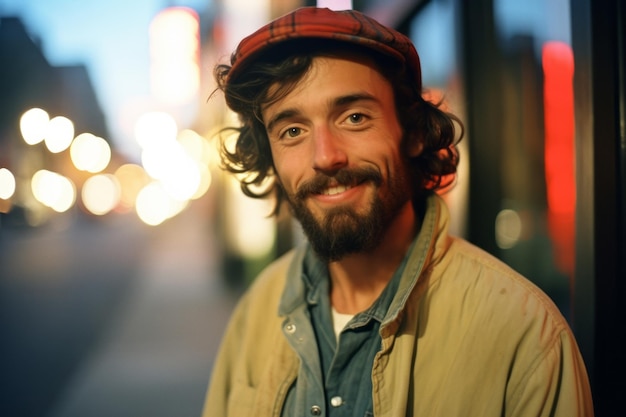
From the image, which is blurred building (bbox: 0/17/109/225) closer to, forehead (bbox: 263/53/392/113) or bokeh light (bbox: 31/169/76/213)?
bokeh light (bbox: 31/169/76/213)

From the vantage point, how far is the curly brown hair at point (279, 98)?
1.31 m

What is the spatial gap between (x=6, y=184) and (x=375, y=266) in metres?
1.18

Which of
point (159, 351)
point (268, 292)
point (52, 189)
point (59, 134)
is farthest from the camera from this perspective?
point (159, 351)

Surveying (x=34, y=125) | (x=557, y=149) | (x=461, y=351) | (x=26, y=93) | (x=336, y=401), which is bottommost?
(x=336, y=401)

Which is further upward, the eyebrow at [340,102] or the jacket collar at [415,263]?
the eyebrow at [340,102]

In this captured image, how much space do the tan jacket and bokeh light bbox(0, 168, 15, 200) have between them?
Answer: 98 cm

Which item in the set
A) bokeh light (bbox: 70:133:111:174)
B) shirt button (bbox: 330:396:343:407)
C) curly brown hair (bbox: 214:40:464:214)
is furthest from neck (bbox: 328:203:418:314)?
bokeh light (bbox: 70:133:111:174)

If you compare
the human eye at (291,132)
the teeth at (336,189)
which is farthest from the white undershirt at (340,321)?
the human eye at (291,132)

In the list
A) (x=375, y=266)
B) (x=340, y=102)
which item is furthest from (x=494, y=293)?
(x=340, y=102)

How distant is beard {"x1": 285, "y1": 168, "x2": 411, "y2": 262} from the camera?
4.28 feet

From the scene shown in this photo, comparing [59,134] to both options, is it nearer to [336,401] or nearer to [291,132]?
[291,132]

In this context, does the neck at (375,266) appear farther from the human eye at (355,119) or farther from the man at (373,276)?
the human eye at (355,119)

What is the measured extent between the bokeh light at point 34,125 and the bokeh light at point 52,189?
13 cm

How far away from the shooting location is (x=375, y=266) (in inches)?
58.3
